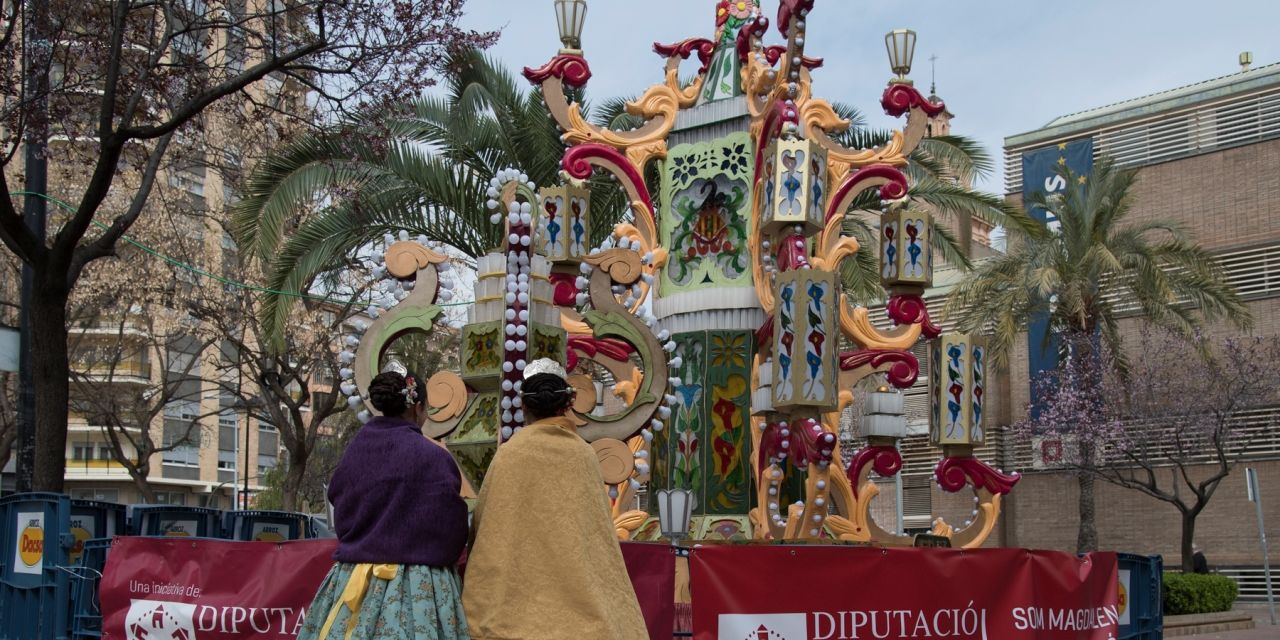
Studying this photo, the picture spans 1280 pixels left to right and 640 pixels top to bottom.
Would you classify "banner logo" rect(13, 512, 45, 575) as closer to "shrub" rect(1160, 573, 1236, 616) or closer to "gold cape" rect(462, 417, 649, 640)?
"gold cape" rect(462, 417, 649, 640)

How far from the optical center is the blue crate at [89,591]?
30.4 feet

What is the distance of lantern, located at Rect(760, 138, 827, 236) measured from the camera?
11.5 m

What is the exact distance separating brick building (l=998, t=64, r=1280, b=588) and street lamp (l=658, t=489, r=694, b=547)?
2320 cm

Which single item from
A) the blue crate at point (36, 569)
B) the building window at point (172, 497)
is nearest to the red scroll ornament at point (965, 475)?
the blue crate at point (36, 569)

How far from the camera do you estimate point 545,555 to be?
5133 mm

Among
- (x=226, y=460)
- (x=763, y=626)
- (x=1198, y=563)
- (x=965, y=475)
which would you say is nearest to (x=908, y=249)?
(x=965, y=475)

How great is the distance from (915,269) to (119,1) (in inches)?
288

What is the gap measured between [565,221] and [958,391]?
432 centimetres

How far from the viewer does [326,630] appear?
5250mm

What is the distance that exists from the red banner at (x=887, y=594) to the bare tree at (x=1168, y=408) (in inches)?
828

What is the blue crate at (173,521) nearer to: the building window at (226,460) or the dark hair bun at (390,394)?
the dark hair bun at (390,394)

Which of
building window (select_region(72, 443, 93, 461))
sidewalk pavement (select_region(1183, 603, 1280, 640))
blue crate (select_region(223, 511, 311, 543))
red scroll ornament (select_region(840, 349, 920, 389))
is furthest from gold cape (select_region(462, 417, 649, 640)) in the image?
building window (select_region(72, 443, 93, 461))

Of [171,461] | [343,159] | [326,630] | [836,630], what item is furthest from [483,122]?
[171,461]

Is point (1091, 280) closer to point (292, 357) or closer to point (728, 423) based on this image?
point (292, 357)
